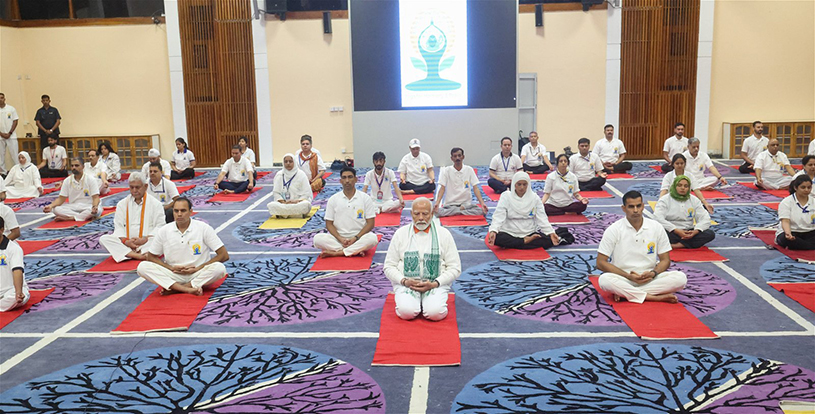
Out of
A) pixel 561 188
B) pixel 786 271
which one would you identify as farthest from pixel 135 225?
pixel 786 271

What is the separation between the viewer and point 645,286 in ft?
16.9

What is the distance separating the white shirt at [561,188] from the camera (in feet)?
28.0

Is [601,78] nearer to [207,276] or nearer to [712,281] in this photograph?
[712,281]

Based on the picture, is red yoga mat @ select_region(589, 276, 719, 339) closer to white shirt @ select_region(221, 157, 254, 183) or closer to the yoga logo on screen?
white shirt @ select_region(221, 157, 254, 183)

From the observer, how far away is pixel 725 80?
14.2 metres

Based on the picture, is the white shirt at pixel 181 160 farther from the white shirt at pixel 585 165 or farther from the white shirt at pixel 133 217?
the white shirt at pixel 585 165

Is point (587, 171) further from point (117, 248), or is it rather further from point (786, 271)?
point (117, 248)

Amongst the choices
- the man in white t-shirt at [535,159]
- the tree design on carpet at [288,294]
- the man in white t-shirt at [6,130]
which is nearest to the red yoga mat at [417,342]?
the tree design on carpet at [288,294]

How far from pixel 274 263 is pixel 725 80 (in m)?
11.3

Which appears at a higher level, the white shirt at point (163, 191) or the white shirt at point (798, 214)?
the white shirt at point (163, 191)

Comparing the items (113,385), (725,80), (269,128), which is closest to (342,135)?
(269,128)

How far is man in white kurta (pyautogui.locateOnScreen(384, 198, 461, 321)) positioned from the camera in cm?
486

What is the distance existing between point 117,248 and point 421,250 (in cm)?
342

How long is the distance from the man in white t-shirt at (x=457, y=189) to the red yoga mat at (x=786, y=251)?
3.14 m
